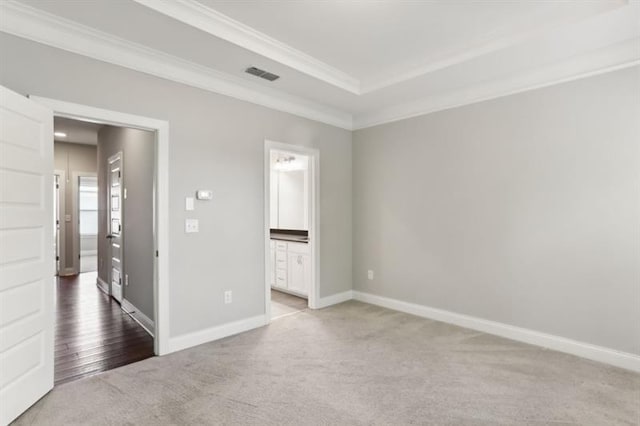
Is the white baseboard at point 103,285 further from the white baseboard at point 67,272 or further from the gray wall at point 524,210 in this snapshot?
the gray wall at point 524,210

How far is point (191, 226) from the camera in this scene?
3291 mm

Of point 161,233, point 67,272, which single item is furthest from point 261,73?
point 67,272

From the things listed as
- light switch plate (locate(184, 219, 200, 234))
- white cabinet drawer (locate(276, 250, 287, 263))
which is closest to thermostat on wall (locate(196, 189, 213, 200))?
light switch plate (locate(184, 219, 200, 234))

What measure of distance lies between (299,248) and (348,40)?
3042mm

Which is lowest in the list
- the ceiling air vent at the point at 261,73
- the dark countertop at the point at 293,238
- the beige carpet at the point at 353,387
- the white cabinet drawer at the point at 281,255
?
the beige carpet at the point at 353,387

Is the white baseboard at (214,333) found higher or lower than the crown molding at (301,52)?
lower

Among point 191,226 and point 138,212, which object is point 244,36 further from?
point 138,212

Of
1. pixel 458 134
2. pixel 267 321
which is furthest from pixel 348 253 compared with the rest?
pixel 458 134

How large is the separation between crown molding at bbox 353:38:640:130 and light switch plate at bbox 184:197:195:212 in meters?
2.81

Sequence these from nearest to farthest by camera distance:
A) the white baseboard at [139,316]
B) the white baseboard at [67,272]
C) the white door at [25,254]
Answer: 1. the white door at [25,254]
2. the white baseboard at [139,316]
3. the white baseboard at [67,272]

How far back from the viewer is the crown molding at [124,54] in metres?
2.37

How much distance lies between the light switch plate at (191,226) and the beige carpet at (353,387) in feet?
3.81

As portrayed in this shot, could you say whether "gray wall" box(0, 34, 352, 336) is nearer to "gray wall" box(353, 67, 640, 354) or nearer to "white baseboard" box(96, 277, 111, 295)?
"gray wall" box(353, 67, 640, 354)

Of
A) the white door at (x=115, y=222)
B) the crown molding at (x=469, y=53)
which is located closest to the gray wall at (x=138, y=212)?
the white door at (x=115, y=222)
